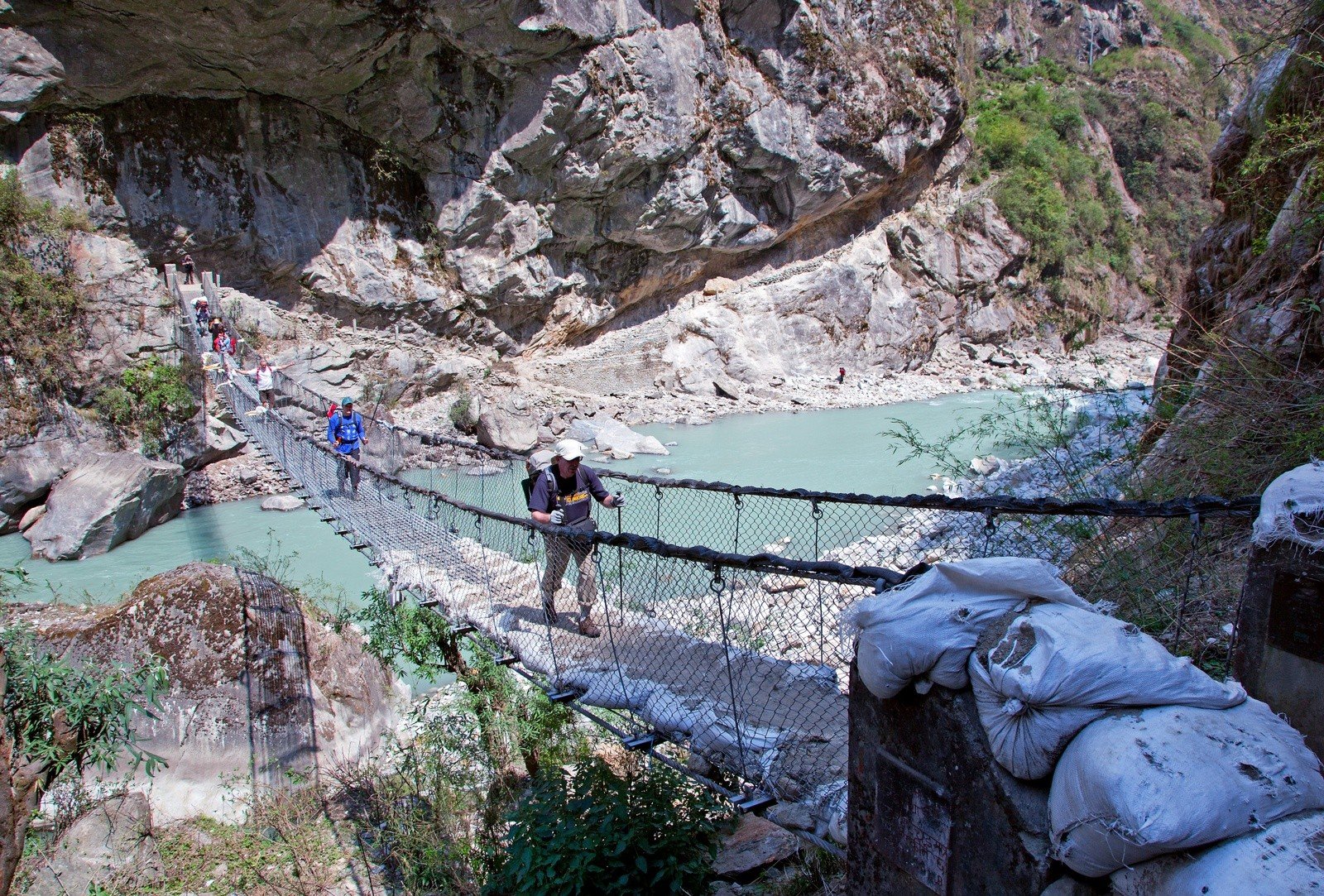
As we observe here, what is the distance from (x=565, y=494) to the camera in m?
2.91

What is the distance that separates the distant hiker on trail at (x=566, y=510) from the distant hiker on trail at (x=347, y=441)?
269 centimetres

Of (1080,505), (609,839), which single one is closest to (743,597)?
(609,839)

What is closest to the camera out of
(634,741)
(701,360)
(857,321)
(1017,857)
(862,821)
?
(1017,857)

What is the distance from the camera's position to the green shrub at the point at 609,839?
209cm

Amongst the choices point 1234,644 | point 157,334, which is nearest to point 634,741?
point 1234,644

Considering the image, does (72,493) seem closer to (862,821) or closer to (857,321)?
(862,821)

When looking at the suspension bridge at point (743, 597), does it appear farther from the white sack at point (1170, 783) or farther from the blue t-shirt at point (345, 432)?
the white sack at point (1170, 783)

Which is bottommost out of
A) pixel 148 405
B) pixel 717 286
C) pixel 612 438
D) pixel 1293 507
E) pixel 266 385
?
pixel 612 438

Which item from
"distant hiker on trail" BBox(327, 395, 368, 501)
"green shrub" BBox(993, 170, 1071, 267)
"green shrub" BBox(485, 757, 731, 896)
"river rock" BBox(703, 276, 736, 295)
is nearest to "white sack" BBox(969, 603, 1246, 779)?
"green shrub" BBox(485, 757, 731, 896)

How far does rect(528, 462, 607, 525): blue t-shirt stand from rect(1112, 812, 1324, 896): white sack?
2164 mm

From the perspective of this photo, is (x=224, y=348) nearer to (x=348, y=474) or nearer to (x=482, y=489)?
(x=348, y=474)

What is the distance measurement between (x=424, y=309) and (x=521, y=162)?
309 cm

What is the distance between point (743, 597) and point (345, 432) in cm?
353

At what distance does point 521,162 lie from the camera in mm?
13523
